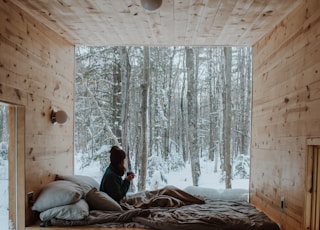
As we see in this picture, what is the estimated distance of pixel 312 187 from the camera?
2207 millimetres

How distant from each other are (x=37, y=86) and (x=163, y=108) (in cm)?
429

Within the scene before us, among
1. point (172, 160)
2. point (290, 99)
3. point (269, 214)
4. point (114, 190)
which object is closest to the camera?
point (290, 99)

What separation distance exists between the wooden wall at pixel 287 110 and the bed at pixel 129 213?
343 mm

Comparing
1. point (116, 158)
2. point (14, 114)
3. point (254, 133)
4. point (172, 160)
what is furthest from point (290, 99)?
point (172, 160)

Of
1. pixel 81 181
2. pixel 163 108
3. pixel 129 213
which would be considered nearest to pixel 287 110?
pixel 129 213

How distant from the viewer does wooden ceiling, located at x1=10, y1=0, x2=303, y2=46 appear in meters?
2.58

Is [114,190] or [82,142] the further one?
[82,142]

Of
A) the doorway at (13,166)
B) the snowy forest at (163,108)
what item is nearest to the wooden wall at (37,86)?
the doorway at (13,166)

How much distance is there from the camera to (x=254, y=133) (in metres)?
3.79

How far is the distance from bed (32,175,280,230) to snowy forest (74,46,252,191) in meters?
2.90

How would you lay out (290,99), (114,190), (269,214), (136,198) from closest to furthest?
(290,99)
(269,214)
(114,190)
(136,198)

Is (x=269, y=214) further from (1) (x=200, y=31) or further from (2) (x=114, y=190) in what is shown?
(1) (x=200, y=31)

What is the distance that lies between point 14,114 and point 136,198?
1.81 meters

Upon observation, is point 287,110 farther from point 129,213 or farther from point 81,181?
point 81,181
